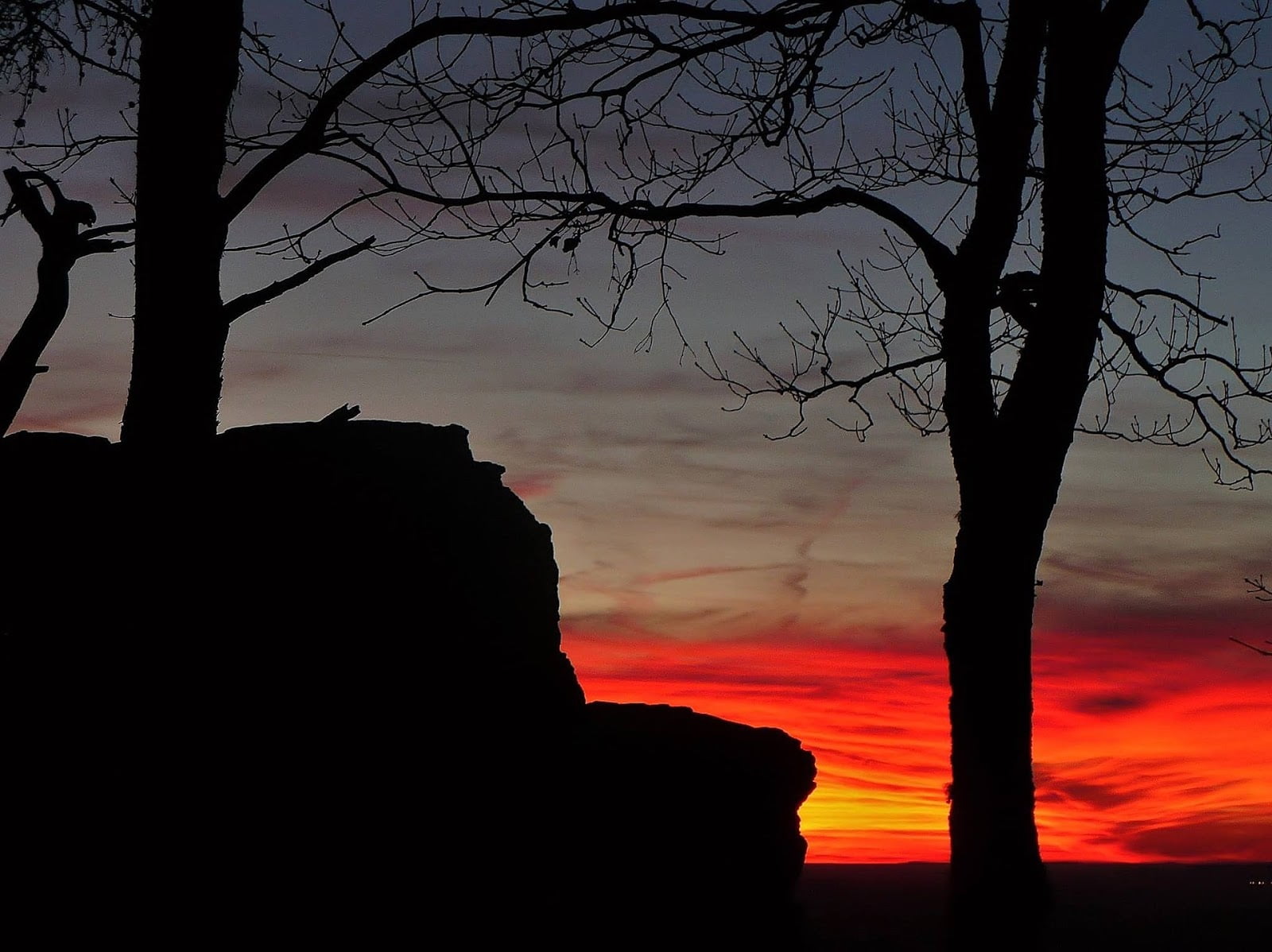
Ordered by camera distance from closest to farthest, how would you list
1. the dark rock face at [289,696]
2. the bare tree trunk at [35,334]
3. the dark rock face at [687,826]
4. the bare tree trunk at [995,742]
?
the dark rock face at [289,696]
the bare tree trunk at [995,742]
the dark rock face at [687,826]
the bare tree trunk at [35,334]

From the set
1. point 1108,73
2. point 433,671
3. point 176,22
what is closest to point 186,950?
point 433,671

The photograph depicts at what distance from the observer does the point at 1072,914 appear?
25.9 feet

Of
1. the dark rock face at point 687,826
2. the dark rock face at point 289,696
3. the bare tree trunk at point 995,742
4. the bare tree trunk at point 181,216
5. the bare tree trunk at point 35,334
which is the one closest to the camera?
the dark rock face at point 289,696

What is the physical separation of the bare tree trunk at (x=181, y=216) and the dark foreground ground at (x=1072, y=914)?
5.19m

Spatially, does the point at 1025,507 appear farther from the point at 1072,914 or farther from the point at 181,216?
the point at 181,216

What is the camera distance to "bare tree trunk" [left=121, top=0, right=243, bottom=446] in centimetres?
700

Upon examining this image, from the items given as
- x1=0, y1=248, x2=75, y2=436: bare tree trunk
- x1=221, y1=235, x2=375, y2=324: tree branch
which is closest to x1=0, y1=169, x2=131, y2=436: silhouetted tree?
x1=0, y1=248, x2=75, y2=436: bare tree trunk

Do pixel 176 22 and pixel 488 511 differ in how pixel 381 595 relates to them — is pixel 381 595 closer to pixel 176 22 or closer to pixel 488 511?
pixel 488 511

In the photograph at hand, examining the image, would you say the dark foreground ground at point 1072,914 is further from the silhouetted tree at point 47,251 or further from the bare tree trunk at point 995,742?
the silhouetted tree at point 47,251

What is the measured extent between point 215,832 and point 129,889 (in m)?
0.39

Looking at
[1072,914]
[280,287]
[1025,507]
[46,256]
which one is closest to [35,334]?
[46,256]

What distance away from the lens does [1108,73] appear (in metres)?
6.99

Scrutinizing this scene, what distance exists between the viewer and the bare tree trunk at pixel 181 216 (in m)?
7.00

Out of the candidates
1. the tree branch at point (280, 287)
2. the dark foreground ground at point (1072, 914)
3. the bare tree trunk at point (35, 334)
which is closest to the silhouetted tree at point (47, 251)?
the bare tree trunk at point (35, 334)
